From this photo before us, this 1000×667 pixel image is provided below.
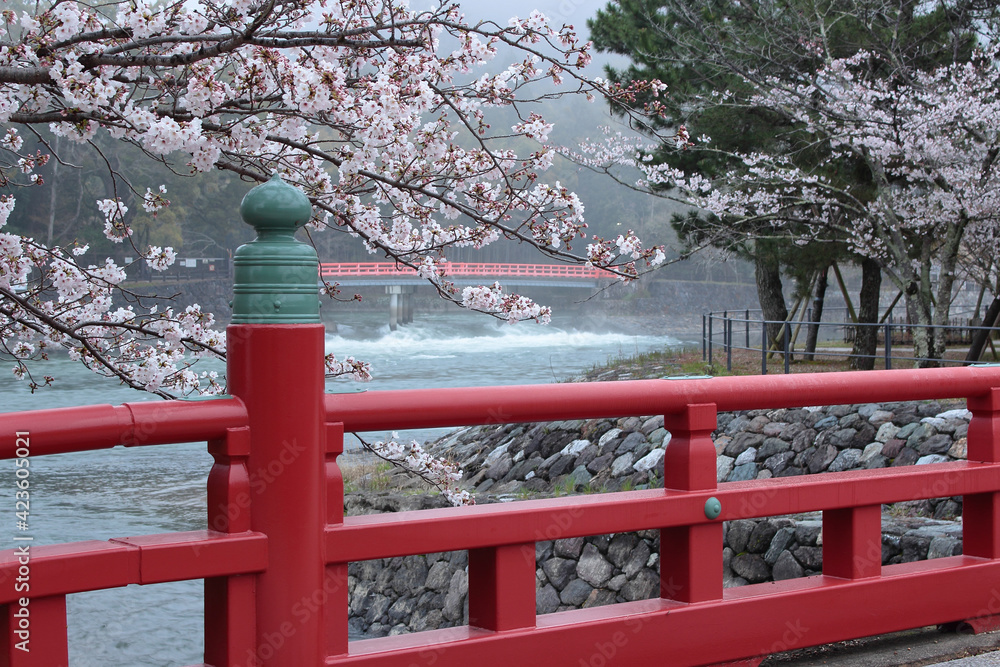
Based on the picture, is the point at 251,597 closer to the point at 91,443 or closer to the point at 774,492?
the point at 91,443

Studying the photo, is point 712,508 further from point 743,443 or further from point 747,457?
point 743,443

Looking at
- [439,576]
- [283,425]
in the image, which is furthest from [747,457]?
[283,425]

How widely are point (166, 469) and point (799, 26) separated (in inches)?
517

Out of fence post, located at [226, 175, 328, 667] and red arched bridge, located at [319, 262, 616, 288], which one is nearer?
fence post, located at [226, 175, 328, 667]

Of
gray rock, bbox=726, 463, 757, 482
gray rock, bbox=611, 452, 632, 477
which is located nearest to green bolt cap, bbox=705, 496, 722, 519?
gray rock, bbox=726, 463, 757, 482

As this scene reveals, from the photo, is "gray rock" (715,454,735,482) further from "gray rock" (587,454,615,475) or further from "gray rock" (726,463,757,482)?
"gray rock" (587,454,615,475)

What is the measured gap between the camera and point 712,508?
2.71 metres

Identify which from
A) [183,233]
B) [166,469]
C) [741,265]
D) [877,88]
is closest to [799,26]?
[877,88]

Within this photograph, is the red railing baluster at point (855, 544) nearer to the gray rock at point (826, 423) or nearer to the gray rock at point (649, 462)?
the gray rock at point (649, 462)

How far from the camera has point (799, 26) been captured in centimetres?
1473

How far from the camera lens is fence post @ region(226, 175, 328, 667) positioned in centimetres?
222

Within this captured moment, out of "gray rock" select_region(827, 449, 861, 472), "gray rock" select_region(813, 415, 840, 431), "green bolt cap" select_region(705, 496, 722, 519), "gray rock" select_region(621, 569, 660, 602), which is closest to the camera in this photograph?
"green bolt cap" select_region(705, 496, 722, 519)

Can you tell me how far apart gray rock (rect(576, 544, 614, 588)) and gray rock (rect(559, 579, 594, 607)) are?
0.16ft

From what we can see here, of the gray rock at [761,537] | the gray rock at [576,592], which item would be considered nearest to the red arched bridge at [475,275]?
the gray rock at [576,592]
